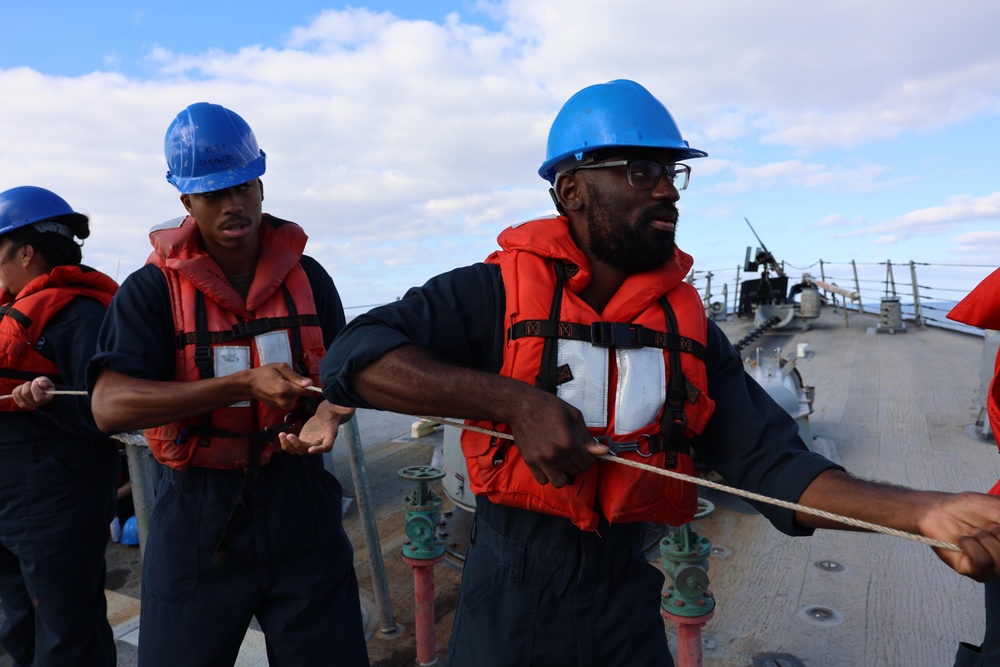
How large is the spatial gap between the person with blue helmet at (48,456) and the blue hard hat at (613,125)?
2454mm

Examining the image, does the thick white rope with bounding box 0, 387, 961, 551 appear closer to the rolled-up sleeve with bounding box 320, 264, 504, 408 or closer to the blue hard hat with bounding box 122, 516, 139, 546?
the rolled-up sleeve with bounding box 320, 264, 504, 408

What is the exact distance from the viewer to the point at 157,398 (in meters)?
2.11

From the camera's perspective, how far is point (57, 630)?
121 inches

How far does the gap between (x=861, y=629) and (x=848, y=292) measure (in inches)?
692

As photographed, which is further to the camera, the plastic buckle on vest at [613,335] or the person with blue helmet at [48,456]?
the person with blue helmet at [48,456]

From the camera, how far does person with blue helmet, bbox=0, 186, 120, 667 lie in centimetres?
308

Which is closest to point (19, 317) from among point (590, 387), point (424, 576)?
point (424, 576)

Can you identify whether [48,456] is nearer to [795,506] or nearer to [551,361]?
[551,361]

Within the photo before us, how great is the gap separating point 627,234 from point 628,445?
2.01 feet

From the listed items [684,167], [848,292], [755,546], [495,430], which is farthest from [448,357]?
[848,292]

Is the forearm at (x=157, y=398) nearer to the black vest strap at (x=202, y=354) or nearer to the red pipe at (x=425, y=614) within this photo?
the black vest strap at (x=202, y=354)

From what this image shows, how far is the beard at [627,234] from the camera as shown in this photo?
1939 mm

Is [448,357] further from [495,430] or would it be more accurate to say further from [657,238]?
[657,238]

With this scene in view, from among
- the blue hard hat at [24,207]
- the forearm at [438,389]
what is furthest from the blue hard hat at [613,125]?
the blue hard hat at [24,207]
